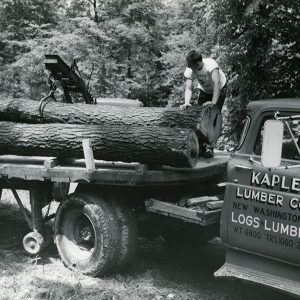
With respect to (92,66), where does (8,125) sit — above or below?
below

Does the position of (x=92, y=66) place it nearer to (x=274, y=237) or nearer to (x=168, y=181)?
(x=168, y=181)

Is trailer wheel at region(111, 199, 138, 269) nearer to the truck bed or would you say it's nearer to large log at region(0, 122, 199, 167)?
the truck bed

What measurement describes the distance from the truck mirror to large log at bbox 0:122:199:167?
127 cm

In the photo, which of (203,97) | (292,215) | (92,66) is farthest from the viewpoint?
(92,66)

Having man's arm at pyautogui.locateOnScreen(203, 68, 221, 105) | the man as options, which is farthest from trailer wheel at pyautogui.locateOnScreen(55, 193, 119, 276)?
man's arm at pyautogui.locateOnScreen(203, 68, 221, 105)

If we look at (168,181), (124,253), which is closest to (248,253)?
(168,181)

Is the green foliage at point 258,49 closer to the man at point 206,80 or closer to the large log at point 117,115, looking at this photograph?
the man at point 206,80

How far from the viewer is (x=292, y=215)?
3.91 meters

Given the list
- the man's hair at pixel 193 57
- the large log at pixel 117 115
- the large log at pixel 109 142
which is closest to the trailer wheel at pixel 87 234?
the large log at pixel 109 142

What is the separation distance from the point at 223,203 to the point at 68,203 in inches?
77.1

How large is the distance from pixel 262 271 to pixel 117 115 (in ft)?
8.75

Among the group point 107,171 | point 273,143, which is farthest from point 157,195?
point 273,143

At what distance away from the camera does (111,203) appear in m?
5.25

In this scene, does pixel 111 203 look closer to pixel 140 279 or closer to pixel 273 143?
pixel 140 279
